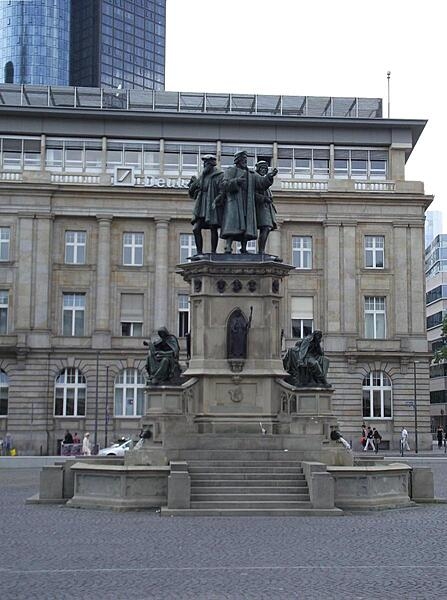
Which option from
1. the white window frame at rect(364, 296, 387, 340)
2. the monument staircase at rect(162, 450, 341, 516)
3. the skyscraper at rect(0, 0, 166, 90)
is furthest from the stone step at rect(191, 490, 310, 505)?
the skyscraper at rect(0, 0, 166, 90)

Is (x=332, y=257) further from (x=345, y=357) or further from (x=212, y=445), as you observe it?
(x=212, y=445)

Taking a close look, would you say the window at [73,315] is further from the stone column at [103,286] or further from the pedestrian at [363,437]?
the pedestrian at [363,437]

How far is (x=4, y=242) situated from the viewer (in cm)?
7231

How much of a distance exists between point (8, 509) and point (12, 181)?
51.4 m

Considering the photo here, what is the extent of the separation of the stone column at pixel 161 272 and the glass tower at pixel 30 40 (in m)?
111

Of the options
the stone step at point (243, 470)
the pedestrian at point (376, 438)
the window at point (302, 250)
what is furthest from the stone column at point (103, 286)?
the stone step at point (243, 470)

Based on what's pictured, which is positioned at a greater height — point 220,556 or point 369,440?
point 369,440

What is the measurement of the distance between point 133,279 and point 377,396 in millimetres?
18613

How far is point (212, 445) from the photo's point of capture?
24766 millimetres

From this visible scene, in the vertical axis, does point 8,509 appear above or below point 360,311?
below

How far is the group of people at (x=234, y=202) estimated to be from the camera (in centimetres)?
2747

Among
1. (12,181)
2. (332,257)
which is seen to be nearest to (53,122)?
(12,181)

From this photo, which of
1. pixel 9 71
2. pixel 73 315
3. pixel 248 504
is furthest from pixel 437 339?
pixel 248 504

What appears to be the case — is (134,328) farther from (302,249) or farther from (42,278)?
(302,249)
